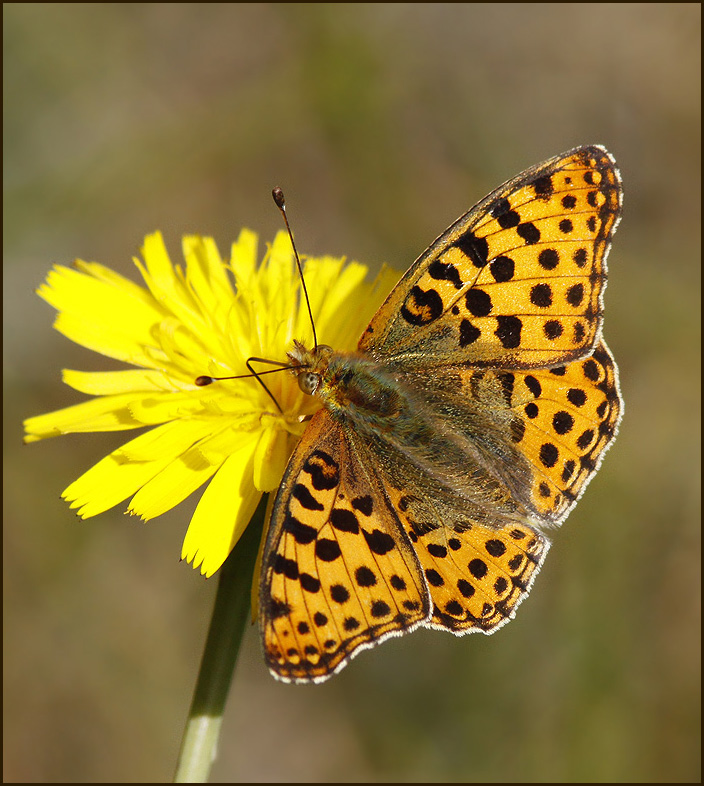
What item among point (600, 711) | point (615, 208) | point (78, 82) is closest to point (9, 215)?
point (78, 82)

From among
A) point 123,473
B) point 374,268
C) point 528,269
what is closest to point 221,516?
point 123,473

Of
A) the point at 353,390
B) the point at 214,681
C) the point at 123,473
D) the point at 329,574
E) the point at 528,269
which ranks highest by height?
the point at 528,269

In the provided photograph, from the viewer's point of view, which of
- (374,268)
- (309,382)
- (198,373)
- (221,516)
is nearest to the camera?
(221,516)

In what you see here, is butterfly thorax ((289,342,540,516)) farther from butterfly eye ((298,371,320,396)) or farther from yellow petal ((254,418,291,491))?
yellow petal ((254,418,291,491))

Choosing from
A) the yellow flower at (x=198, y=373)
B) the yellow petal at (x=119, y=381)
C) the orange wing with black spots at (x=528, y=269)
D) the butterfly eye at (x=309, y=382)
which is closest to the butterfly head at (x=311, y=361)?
the butterfly eye at (x=309, y=382)

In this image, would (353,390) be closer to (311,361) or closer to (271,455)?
(311,361)
